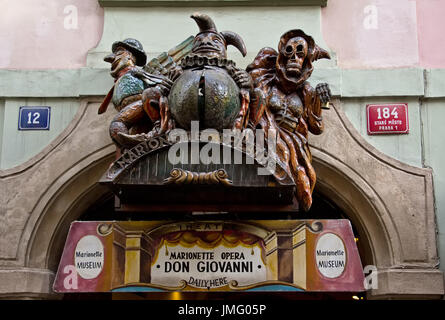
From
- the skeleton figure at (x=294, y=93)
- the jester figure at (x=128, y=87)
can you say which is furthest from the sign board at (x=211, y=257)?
the jester figure at (x=128, y=87)

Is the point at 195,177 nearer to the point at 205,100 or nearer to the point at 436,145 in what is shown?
the point at 205,100

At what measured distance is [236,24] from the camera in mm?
5293

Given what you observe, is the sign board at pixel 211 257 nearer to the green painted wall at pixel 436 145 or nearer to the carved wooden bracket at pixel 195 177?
the carved wooden bracket at pixel 195 177

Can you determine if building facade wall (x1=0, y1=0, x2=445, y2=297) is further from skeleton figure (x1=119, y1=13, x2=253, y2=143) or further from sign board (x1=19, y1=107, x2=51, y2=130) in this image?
skeleton figure (x1=119, y1=13, x2=253, y2=143)

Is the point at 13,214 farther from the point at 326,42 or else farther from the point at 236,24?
the point at 326,42

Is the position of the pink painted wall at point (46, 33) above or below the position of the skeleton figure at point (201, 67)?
above

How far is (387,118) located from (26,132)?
102 inches

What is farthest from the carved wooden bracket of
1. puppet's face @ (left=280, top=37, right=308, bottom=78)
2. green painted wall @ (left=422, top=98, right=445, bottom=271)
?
green painted wall @ (left=422, top=98, right=445, bottom=271)

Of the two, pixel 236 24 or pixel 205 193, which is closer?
pixel 205 193

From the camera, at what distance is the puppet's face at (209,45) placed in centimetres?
411

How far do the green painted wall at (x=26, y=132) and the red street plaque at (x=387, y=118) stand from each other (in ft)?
6.99

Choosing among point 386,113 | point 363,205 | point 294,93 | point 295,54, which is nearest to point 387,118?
point 386,113
